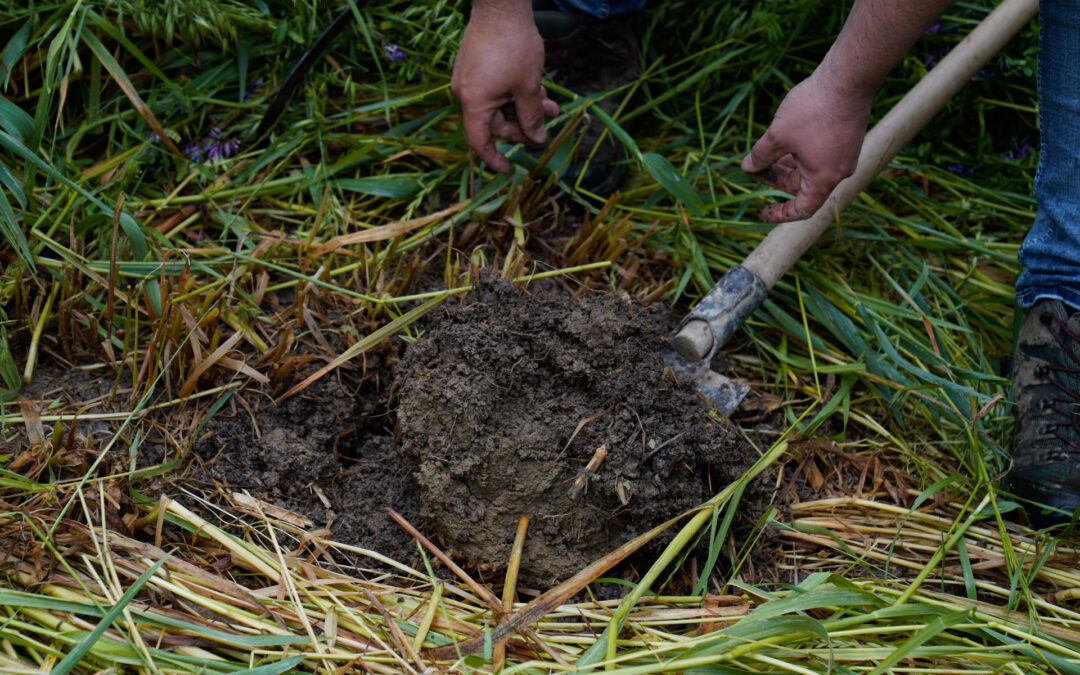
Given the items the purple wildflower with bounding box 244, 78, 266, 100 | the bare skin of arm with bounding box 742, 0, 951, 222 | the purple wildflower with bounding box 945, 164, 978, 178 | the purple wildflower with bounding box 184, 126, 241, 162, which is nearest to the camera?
the bare skin of arm with bounding box 742, 0, 951, 222

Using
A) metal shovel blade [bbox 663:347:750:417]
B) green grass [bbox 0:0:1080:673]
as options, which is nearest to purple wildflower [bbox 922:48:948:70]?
green grass [bbox 0:0:1080:673]

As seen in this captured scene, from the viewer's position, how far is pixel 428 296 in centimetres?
170

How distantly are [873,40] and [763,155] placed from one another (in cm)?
29

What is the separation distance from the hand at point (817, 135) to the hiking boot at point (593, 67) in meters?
0.54

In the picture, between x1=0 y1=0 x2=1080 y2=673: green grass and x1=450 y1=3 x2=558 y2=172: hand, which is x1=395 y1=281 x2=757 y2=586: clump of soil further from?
x1=450 y1=3 x2=558 y2=172: hand

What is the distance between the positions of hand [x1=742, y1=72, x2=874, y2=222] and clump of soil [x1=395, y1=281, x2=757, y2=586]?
1.53 ft

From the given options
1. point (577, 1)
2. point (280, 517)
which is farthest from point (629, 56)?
point (280, 517)

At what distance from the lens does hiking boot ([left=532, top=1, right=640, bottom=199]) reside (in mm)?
2061

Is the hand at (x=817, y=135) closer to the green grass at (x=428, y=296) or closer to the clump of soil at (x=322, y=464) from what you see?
the green grass at (x=428, y=296)

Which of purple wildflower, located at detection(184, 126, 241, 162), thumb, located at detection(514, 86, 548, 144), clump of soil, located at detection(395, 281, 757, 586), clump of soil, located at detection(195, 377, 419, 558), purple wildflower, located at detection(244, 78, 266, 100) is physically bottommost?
clump of soil, located at detection(195, 377, 419, 558)

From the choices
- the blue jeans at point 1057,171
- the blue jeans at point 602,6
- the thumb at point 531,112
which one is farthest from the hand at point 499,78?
the blue jeans at point 1057,171

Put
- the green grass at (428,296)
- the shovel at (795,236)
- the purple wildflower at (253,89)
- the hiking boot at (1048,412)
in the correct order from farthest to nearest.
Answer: the purple wildflower at (253,89), the shovel at (795,236), the hiking boot at (1048,412), the green grass at (428,296)

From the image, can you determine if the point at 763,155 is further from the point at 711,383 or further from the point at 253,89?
the point at 253,89

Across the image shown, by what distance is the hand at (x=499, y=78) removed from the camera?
5.10 feet
